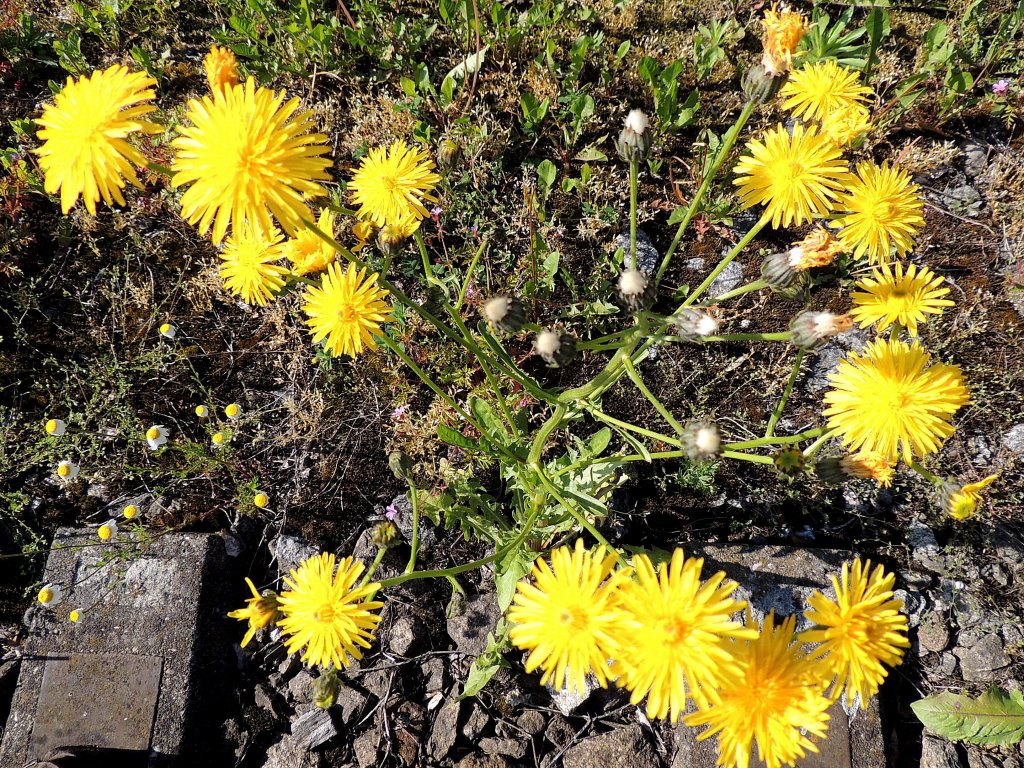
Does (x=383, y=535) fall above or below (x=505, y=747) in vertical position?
above

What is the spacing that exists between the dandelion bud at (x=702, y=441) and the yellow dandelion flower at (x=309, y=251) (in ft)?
5.29

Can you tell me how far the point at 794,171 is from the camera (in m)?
2.26

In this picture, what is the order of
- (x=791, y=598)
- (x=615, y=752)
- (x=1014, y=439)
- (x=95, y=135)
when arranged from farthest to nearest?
(x=1014, y=439) → (x=791, y=598) → (x=615, y=752) → (x=95, y=135)

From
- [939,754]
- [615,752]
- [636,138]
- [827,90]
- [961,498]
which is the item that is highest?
[827,90]

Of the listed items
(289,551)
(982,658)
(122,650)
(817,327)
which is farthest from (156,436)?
(982,658)

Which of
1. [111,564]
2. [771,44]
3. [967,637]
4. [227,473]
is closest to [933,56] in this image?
[771,44]

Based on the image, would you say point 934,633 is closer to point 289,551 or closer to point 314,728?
point 314,728

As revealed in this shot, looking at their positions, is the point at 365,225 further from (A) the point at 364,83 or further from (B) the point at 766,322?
(B) the point at 766,322

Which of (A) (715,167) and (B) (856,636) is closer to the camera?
(B) (856,636)

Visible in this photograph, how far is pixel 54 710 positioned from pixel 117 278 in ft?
8.11

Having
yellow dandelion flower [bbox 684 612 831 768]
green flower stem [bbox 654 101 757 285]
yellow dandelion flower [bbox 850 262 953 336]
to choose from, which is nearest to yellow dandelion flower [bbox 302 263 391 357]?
green flower stem [bbox 654 101 757 285]

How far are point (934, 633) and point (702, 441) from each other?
2159mm

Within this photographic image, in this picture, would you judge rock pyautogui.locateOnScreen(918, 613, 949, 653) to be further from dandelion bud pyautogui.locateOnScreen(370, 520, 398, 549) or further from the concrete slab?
dandelion bud pyautogui.locateOnScreen(370, 520, 398, 549)

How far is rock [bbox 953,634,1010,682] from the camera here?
2.98m
